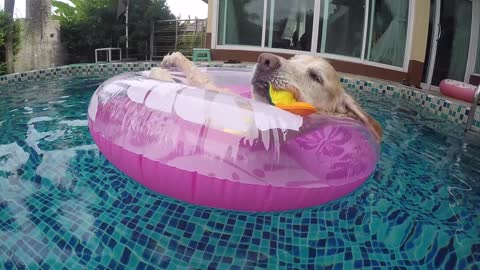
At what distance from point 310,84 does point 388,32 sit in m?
7.79

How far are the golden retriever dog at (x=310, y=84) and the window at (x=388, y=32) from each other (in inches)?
286

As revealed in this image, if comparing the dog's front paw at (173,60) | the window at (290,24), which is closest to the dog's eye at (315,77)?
the dog's front paw at (173,60)

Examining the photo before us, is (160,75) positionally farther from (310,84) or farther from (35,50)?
(35,50)

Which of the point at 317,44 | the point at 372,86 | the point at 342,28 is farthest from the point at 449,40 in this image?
the point at 317,44

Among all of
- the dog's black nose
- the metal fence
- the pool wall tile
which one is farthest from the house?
the dog's black nose

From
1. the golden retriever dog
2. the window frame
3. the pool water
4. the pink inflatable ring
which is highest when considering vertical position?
the window frame

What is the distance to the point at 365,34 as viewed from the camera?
30.9 feet

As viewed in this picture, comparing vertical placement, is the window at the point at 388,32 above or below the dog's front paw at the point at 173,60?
above

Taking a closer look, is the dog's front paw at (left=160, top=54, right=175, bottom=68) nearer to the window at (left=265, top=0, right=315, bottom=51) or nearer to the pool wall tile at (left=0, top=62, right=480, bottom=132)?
the pool wall tile at (left=0, top=62, right=480, bottom=132)

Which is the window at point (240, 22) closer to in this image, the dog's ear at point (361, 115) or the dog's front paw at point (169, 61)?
the dog's front paw at point (169, 61)

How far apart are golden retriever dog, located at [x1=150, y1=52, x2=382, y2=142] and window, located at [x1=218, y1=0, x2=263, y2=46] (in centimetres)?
878

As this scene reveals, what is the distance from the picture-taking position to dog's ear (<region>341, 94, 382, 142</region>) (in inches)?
93.9

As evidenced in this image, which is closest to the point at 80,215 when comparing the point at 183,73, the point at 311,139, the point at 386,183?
the point at 311,139

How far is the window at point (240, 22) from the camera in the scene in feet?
36.0
